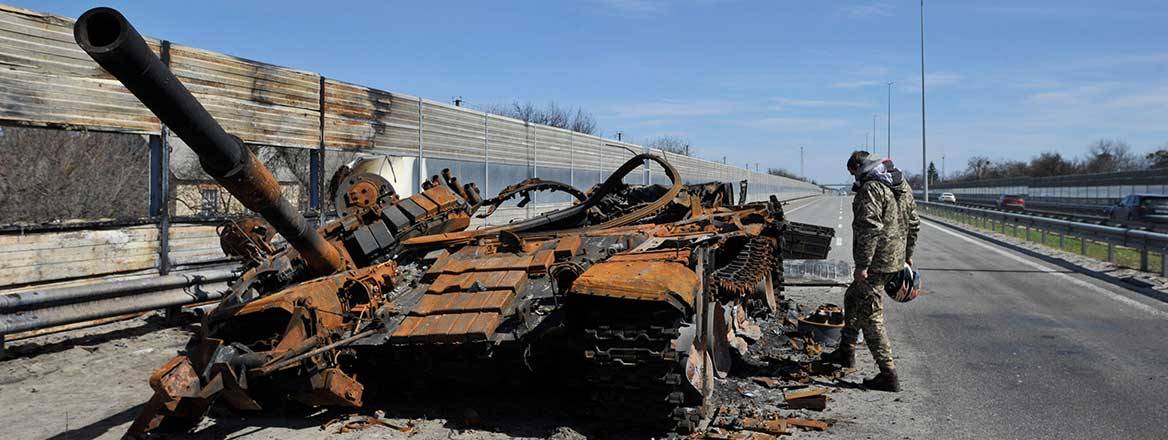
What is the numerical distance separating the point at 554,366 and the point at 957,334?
17.2 ft

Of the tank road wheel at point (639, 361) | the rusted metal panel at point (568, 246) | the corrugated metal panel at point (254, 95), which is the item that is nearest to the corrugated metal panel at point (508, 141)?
the corrugated metal panel at point (254, 95)

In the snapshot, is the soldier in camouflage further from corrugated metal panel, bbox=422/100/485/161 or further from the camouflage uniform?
corrugated metal panel, bbox=422/100/485/161

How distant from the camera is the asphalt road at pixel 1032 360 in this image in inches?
224

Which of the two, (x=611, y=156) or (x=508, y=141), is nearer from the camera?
(x=508, y=141)

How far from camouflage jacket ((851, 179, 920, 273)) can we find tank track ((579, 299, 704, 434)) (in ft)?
8.27

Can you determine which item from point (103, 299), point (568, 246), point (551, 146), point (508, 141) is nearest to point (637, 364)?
point (568, 246)

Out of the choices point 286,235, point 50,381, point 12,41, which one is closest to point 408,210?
point 286,235

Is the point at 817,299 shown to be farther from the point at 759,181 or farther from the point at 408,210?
the point at 759,181

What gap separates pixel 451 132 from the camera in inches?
610

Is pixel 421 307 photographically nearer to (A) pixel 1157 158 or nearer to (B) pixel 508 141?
(B) pixel 508 141

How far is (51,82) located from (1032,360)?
9606 mm

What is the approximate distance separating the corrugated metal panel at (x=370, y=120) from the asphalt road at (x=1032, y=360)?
790 cm

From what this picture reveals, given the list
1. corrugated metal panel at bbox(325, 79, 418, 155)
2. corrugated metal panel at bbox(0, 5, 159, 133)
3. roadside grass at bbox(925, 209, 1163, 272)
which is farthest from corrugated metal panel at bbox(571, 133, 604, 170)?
corrugated metal panel at bbox(0, 5, 159, 133)

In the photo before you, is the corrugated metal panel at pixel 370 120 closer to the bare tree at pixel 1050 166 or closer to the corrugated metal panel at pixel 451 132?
the corrugated metal panel at pixel 451 132
